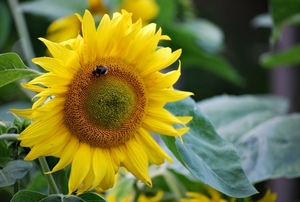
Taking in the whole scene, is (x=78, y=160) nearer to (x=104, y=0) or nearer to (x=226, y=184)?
(x=226, y=184)

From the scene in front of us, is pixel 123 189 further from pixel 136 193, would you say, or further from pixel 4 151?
pixel 4 151

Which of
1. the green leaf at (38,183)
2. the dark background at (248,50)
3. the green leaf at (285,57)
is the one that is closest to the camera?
the green leaf at (38,183)

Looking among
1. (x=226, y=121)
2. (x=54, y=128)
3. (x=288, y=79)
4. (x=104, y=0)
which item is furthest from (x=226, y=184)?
(x=288, y=79)

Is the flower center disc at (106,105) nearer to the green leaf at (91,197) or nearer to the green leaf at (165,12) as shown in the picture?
the green leaf at (91,197)

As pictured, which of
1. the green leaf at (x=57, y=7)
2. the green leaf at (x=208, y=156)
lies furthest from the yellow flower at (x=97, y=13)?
the green leaf at (x=208, y=156)

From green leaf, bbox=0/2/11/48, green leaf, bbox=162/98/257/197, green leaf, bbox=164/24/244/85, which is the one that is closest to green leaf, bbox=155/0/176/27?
green leaf, bbox=164/24/244/85

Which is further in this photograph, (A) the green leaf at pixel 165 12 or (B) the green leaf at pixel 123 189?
(A) the green leaf at pixel 165 12
